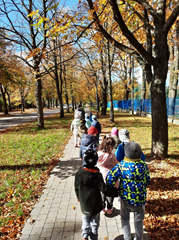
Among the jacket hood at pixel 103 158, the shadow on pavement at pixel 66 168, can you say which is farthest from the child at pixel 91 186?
the shadow on pavement at pixel 66 168

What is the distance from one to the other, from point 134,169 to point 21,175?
4538mm

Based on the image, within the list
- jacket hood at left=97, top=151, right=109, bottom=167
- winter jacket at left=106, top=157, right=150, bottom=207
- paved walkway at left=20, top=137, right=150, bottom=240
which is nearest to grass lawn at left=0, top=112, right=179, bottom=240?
paved walkway at left=20, top=137, right=150, bottom=240

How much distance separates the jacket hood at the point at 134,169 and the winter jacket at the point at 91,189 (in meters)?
0.35

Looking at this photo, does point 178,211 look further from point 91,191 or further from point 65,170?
point 65,170

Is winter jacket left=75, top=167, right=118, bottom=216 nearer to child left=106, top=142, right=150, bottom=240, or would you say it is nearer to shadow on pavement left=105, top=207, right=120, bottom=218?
child left=106, top=142, right=150, bottom=240

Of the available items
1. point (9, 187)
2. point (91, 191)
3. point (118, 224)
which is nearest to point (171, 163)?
point (118, 224)

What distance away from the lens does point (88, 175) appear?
2324 mm

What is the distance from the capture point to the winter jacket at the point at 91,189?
91.7 inches

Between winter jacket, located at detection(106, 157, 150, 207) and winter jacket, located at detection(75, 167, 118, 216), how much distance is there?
5.6 inches

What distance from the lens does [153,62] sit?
5.37m

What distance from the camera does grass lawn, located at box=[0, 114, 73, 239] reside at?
344 cm

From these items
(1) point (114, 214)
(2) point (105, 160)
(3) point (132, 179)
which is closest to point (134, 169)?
(3) point (132, 179)

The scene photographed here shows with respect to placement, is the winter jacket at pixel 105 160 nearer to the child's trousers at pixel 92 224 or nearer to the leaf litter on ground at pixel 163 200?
the child's trousers at pixel 92 224

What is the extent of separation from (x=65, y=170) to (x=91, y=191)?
11.7ft
